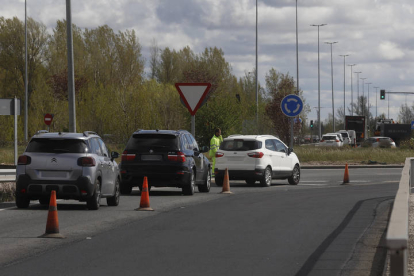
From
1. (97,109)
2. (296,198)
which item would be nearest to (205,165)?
(296,198)

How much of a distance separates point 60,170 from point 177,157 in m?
4.83

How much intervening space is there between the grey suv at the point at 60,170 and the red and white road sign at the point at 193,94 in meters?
6.34

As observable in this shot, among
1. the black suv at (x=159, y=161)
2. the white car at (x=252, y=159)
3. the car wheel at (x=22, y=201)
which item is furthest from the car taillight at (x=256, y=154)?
the car wheel at (x=22, y=201)

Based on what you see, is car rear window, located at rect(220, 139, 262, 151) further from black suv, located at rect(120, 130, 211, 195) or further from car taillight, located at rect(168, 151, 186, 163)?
car taillight, located at rect(168, 151, 186, 163)

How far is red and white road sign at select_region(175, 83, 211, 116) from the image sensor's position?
22.5 meters

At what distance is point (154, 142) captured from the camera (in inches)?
804

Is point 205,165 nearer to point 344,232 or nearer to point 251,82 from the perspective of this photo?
point 344,232

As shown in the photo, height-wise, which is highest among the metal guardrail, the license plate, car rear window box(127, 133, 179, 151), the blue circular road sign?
the blue circular road sign

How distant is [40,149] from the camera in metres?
16.2

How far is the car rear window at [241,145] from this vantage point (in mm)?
24953

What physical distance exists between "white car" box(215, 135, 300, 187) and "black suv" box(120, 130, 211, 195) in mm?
3929

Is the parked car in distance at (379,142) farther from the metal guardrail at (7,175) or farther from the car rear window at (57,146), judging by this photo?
the car rear window at (57,146)

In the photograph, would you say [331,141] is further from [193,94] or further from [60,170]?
[60,170]

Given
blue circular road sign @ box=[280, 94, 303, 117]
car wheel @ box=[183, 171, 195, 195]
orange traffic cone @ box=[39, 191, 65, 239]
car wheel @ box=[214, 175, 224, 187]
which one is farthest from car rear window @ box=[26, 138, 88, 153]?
blue circular road sign @ box=[280, 94, 303, 117]
